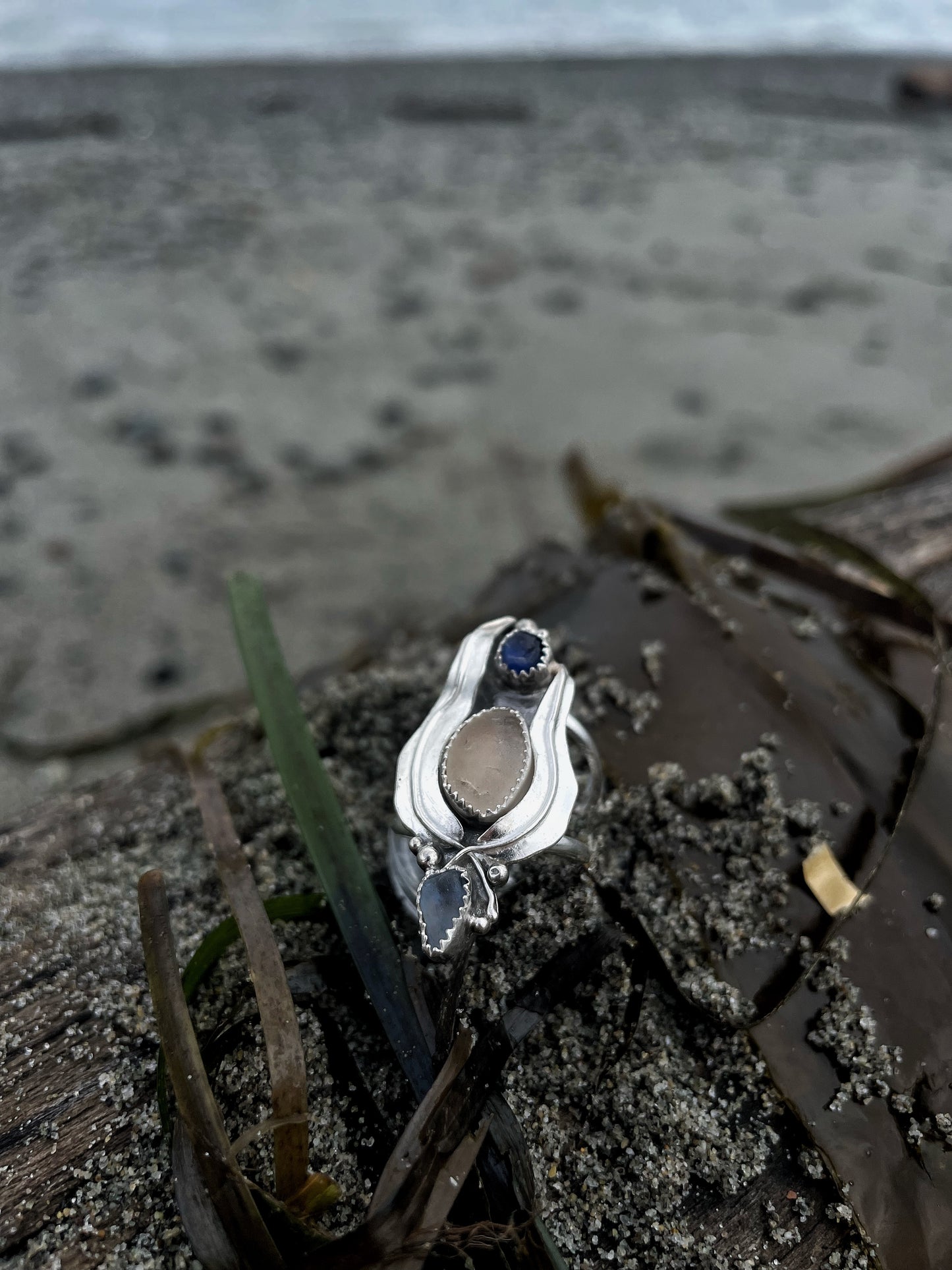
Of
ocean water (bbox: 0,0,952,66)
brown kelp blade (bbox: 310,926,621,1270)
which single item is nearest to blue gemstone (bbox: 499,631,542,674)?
brown kelp blade (bbox: 310,926,621,1270)

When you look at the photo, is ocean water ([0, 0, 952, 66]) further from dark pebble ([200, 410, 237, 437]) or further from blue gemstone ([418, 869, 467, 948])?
blue gemstone ([418, 869, 467, 948])

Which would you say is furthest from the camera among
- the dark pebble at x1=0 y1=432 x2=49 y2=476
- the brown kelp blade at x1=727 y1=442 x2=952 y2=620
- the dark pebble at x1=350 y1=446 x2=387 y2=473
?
the dark pebble at x1=350 y1=446 x2=387 y2=473

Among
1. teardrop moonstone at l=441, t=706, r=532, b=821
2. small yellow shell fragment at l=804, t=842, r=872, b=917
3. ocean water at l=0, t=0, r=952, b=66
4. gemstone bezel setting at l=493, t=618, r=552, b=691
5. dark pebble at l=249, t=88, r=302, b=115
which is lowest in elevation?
small yellow shell fragment at l=804, t=842, r=872, b=917

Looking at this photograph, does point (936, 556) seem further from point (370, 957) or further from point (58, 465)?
point (58, 465)

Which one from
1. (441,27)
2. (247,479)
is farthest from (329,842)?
(441,27)

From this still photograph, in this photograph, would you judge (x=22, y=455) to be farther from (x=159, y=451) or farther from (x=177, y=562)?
(x=177, y=562)

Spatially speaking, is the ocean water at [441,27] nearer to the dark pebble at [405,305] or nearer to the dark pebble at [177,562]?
the dark pebble at [405,305]
